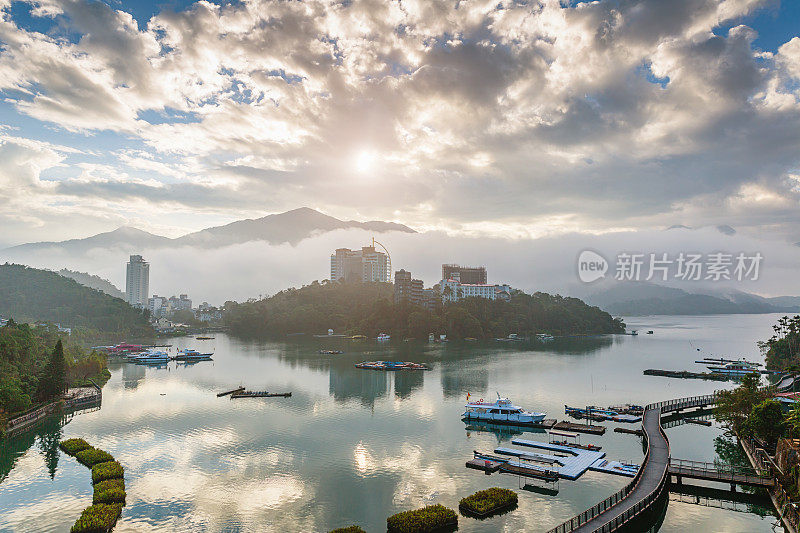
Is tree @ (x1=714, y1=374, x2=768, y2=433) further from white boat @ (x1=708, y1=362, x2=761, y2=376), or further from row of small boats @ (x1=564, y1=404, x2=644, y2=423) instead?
white boat @ (x1=708, y1=362, x2=761, y2=376)

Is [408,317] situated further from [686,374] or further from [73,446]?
[73,446]

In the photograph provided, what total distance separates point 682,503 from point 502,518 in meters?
12.5

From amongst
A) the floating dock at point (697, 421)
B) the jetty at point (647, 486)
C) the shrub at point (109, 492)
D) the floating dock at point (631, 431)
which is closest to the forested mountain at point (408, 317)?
the floating dock at point (697, 421)

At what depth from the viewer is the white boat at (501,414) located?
51534 mm

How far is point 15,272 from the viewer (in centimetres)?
17475

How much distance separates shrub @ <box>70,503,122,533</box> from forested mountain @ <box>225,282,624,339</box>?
122 meters

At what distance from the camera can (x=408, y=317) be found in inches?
6058

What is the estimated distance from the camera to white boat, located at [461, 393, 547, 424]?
5153 cm

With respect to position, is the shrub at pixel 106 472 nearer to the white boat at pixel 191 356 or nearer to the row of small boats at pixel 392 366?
the row of small boats at pixel 392 366

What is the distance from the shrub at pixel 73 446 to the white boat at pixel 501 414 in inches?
1431

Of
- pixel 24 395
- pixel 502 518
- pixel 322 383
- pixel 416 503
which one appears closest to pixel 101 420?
pixel 24 395

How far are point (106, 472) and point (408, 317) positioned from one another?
121 metres

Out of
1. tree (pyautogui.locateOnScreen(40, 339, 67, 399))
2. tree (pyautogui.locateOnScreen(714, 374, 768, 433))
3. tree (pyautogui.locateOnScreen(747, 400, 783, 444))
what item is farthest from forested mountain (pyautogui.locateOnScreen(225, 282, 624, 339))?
tree (pyautogui.locateOnScreen(747, 400, 783, 444))

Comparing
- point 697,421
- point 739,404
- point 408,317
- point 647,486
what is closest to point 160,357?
point 408,317
